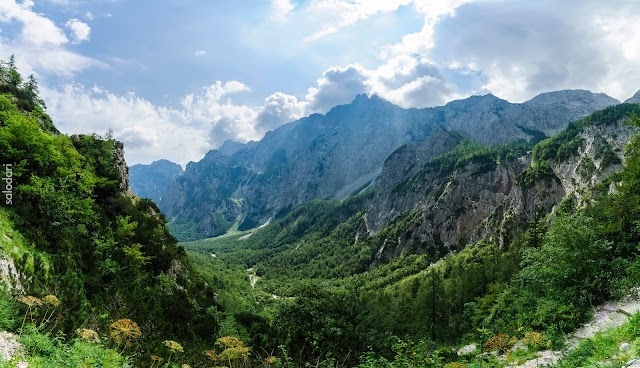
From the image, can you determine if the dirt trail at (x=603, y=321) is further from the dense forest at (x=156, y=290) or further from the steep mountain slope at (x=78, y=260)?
the steep mountain slope at (x=78, y=260)

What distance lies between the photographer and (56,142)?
3300cm

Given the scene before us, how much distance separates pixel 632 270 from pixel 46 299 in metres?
29.1

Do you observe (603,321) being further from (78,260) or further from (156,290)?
(156,290)

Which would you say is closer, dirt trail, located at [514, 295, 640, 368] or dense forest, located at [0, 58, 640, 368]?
dense forest, located at [0, 58, 640, 368]

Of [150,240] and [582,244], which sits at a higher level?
[150,240]

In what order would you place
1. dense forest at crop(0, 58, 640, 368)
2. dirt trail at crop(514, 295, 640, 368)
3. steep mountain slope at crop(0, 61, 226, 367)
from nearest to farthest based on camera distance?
1. dense forest at crop(0, 58, 640, 368)
2. steep mountain slope at crop(0, 61, 226, 367)
3. dirt trail at crop(514, 295, 640, 368)

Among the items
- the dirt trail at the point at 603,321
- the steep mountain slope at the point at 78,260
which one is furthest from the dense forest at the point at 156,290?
the dirt trail at the point at 603,321

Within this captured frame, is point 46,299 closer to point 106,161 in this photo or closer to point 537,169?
point 106,161

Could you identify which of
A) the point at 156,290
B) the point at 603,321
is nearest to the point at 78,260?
the point at 156,290

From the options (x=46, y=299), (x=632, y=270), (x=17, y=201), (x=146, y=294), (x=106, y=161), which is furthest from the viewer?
(x=106, y=161)

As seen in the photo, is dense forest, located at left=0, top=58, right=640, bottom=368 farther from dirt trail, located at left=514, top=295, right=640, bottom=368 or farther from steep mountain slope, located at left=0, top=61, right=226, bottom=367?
dirt trail, located at left=514, top=295, right=640, bottom=368

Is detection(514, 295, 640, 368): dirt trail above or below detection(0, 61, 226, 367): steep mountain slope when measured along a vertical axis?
below

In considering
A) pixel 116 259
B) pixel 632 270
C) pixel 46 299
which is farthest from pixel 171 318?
pixel 632 270

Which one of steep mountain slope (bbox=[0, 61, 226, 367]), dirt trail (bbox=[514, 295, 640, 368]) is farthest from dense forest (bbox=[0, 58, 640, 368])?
dirt trail (bbox=[514, 295, 640, 368])
